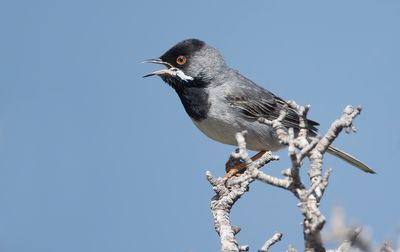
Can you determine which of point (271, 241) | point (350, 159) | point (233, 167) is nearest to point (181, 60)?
point (233, 167)

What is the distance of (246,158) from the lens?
373cm

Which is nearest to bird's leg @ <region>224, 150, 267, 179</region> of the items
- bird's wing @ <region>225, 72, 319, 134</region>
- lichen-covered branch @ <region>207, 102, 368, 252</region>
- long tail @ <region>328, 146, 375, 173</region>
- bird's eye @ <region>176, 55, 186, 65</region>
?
bird's wing @ <region>225, 72, 319, 134</region>

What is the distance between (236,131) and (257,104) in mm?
756

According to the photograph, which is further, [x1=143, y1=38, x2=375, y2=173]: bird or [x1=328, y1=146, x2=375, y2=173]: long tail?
[x1=328, y1=146, x2=375, y2=173]: long tail

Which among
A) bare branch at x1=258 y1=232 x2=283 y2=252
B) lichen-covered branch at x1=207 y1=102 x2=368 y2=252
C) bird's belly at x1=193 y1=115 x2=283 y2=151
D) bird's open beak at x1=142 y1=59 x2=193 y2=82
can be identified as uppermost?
bird's open beak at x1=142 y1=59 x2=193 y2=82

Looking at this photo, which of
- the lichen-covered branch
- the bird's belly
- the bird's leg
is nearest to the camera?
the lichen-covered branch

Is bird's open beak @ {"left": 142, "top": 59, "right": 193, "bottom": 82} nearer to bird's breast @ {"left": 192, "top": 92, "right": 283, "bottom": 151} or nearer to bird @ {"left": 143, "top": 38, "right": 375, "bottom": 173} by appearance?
bird @ {"left": 143, "top": 38, "right": 375, "bottom": 173}

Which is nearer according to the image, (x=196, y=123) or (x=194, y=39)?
(x=196, y=123)

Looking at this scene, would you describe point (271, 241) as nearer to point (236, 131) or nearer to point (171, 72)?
point (236, 131)

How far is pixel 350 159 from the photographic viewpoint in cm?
959

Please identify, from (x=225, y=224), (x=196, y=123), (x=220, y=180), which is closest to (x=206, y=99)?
(x=196, y=123)

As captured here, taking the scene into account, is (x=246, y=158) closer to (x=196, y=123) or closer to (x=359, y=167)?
(x=196, y=123)

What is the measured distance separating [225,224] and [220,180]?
95cm

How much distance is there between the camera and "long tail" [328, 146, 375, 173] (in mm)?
9402
